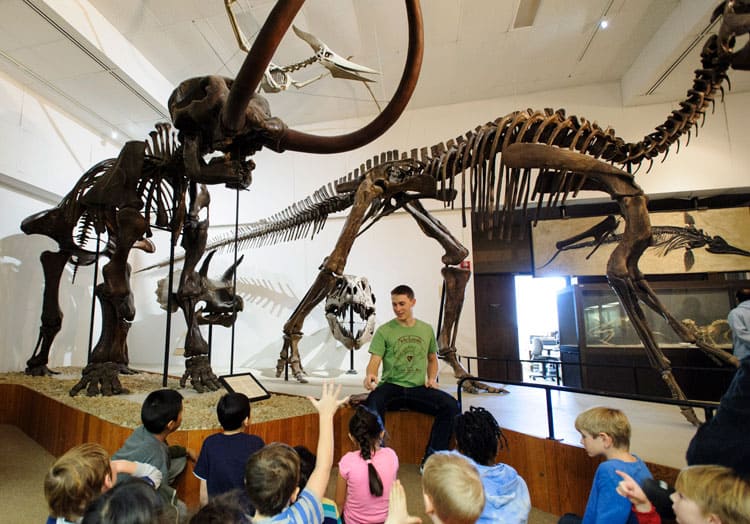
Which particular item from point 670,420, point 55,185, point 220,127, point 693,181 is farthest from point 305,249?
point 693,181

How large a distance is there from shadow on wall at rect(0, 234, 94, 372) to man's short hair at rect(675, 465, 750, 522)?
8.04 m

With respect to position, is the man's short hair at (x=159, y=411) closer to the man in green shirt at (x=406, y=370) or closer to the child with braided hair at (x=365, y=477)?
the child with braided hair at (x=365, y=477)

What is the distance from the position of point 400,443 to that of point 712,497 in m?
2.56

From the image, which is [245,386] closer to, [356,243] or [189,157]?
[189,157]

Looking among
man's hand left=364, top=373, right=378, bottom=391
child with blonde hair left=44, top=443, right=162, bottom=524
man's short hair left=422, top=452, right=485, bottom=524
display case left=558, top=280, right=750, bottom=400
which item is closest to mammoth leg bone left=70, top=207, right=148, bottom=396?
man's hand left=364, top=373, right=378, bottom=391

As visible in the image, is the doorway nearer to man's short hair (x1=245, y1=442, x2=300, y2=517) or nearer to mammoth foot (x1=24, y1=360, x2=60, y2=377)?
man's short hair (x1=245, y1=442, x2=300, y2=517)

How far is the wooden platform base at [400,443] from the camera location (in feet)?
8.17

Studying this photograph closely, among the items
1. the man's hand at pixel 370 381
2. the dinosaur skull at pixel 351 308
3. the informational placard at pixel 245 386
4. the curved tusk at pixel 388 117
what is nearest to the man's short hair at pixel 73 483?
the informational placard at pixel 245 386

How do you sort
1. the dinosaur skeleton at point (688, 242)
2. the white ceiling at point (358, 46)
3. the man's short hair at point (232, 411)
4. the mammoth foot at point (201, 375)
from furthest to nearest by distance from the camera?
the dinosaur skeleton at point (688, 242)
the white ceiling at point (358, 46)
the mammoth foot at point (201, 375)
the man's short hair at point (232, 411)

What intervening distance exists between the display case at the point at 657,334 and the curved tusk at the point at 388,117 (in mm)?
5122

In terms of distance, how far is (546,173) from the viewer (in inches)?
142

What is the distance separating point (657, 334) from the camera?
6.70 meters

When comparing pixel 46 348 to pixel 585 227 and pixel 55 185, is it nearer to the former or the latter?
pixel 55 185

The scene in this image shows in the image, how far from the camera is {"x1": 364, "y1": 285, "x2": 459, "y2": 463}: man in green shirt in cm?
289
